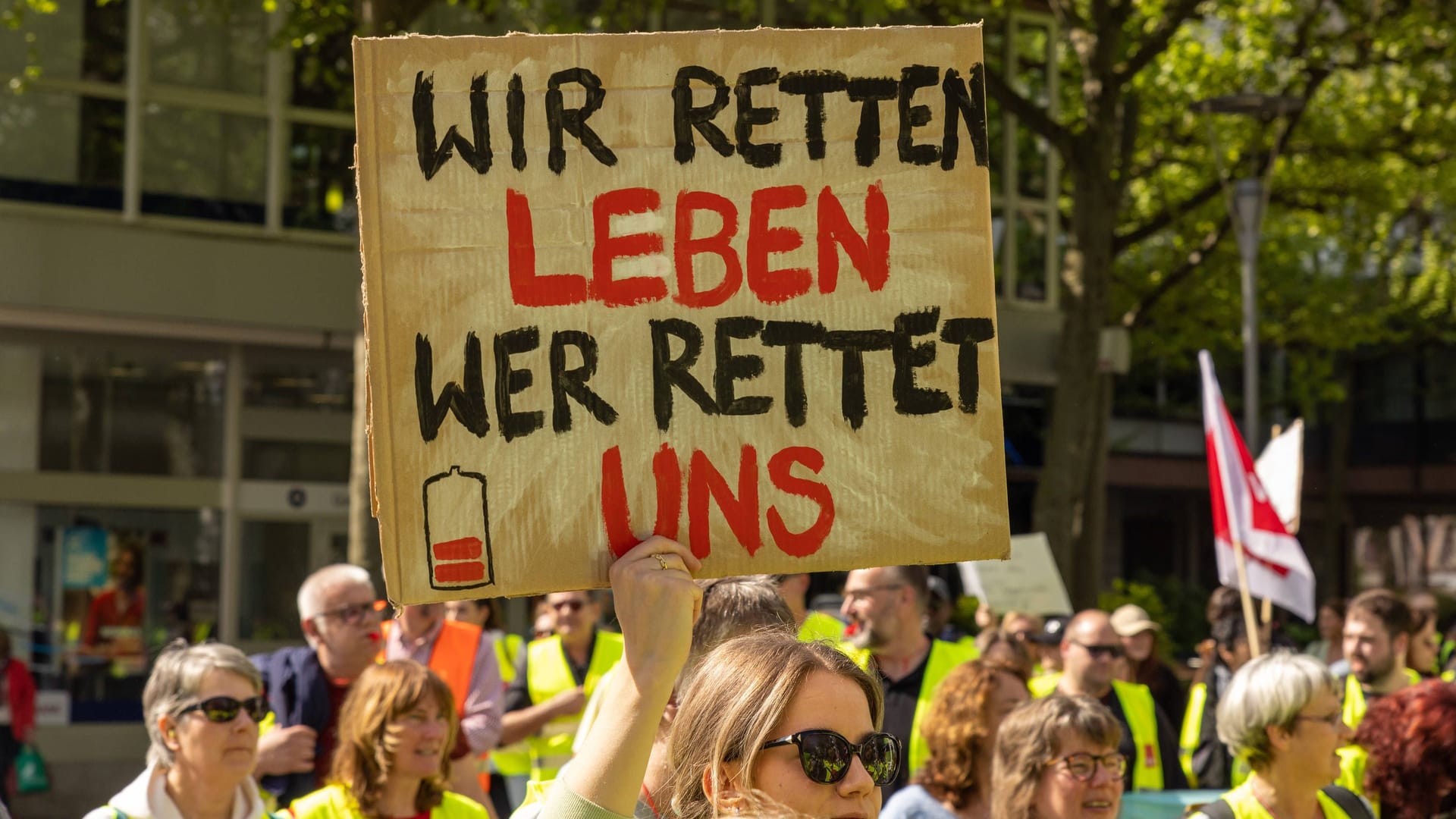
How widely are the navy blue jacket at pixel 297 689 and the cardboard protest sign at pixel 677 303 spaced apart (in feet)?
11.5

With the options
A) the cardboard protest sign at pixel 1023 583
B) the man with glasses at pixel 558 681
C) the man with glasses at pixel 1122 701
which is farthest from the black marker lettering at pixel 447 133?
the cardboard protest sign at pixel 1023 583

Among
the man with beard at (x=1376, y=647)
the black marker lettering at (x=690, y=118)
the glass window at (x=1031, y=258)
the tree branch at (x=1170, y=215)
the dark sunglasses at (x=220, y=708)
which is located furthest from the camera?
the tree branch at (x=1170, y=215)

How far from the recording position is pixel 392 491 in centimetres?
232

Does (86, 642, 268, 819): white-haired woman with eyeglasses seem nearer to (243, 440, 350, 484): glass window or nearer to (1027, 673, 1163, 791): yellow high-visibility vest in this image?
(1027, 673, 1163, 791): yellow high-visibility vest

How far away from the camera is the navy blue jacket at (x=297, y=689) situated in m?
5.69

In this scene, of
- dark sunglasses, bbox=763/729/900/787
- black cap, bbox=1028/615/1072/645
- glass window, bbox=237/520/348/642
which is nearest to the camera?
dark sunglasses, bbox=763/729/900/787

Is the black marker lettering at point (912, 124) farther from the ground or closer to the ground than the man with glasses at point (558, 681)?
farther from the ground

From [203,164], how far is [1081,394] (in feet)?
24.0

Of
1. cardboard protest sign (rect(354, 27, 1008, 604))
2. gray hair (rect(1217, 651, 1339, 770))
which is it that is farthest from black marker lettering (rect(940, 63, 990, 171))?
gray hair (rect(1217, 651, 1339, 770))

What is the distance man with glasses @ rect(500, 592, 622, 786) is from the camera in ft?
23.1

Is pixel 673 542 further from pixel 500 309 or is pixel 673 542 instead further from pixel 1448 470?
pixel 1448 470

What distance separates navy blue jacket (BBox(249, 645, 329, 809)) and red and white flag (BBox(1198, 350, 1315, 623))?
423 centimetres

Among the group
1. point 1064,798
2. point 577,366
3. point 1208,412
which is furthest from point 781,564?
point 1208,412

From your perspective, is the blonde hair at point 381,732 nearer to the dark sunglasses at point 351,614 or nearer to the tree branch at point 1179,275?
the dark sunglasses at point 351,614
